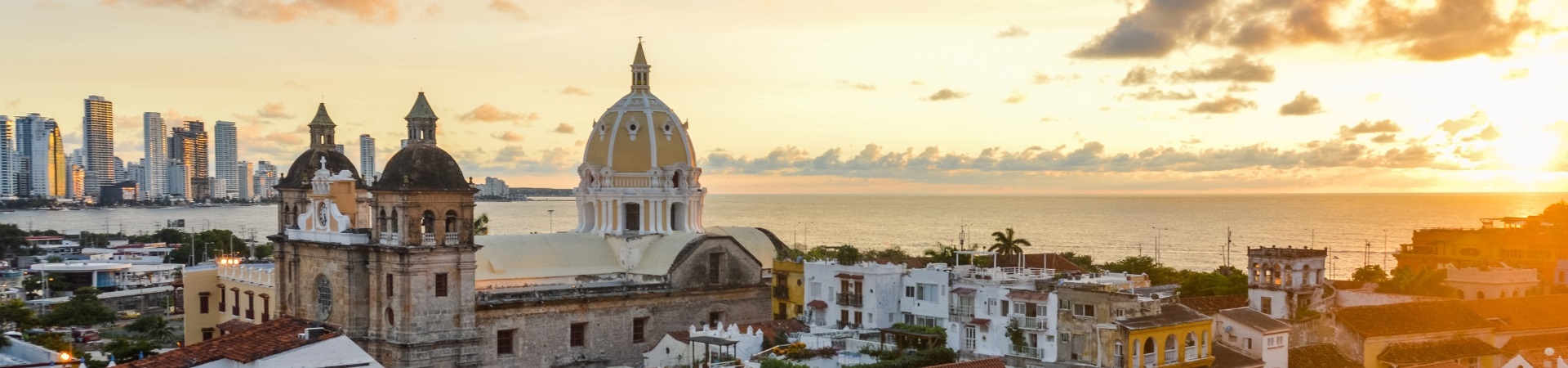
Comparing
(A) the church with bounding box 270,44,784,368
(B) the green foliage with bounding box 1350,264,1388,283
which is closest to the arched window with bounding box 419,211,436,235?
(A) the church with bounding box 270,44,784,368

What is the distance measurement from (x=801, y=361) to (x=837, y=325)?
338 inches

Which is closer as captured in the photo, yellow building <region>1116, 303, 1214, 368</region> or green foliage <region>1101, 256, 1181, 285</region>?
yellow building <region>1116, 303, 1214, 368</region>

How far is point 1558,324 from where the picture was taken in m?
52.4

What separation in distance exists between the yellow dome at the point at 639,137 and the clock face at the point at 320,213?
15495mm

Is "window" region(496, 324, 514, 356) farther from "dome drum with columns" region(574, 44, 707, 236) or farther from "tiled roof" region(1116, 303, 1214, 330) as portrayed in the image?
"tiled roof" region(1116, 303, 1214, 330)

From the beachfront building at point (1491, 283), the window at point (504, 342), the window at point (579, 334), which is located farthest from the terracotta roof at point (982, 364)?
the beachfront building at point (1491, 283)

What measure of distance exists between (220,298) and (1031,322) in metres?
39.8

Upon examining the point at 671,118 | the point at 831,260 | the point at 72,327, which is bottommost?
the point at 72,327

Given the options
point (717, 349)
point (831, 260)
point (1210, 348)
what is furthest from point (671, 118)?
point (1210, 348)

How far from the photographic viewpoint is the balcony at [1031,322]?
4388 cm

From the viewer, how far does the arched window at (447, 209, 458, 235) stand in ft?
151

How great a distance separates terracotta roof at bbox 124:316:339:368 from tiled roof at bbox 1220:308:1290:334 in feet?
102

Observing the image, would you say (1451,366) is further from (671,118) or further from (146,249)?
(146,249)

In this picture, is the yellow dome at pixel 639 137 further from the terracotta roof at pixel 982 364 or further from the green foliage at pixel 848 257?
the terracotta roof at pixel 982 364
